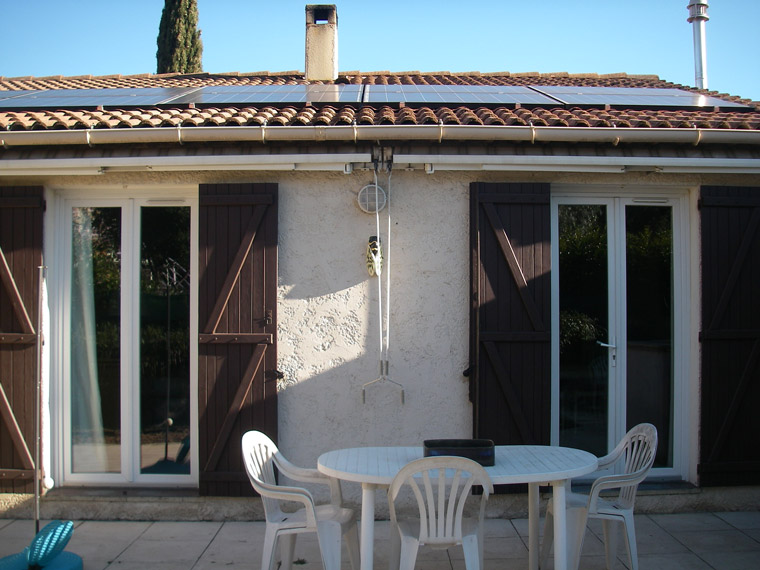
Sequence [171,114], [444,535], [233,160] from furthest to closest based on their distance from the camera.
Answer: [171,114]
[233,160]
[444,535]

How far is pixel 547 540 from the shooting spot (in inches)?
170

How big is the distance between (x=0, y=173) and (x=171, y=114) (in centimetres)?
137

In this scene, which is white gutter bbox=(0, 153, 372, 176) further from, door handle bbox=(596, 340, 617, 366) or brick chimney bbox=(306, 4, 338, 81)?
brick chimney bbox=(306, 4, 338, 81)

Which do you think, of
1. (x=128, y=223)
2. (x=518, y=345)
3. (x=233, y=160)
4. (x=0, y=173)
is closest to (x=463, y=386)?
(x=518, y=345)

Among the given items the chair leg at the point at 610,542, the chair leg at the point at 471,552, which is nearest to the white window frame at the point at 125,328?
the chair leg at the point at 471,552

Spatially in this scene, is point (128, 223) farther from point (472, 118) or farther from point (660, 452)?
point (660, 452)

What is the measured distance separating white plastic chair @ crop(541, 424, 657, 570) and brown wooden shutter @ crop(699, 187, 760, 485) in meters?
1.45

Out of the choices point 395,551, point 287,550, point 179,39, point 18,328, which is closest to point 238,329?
point 18,328

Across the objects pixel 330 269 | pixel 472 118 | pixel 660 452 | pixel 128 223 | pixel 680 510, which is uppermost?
pixel 472 118

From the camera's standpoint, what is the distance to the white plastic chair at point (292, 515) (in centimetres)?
383

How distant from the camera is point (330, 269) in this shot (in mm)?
5477

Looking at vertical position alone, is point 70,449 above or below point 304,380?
below

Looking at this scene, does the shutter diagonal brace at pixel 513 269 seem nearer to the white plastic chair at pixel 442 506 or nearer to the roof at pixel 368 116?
the roof at pixel 368 116

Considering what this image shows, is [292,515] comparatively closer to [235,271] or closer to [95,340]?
[235,271]
